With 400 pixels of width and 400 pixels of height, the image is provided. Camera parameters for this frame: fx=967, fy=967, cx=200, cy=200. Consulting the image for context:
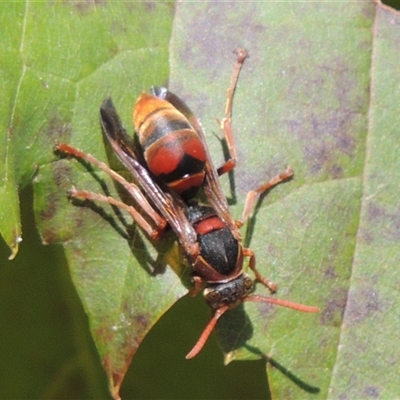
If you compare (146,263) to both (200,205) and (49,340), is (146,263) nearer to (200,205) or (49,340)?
(200,205)

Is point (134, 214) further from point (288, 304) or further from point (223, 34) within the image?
point (223, 34)

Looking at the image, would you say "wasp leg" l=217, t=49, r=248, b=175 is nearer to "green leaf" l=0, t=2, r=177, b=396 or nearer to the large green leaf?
the large green leaf

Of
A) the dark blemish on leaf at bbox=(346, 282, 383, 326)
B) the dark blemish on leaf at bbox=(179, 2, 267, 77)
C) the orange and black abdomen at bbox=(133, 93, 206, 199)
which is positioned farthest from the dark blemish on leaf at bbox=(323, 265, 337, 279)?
the dark blemish on leaf at bbox=(179, 2, 267, 77)

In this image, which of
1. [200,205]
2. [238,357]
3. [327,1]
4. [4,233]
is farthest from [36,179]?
[327,1]

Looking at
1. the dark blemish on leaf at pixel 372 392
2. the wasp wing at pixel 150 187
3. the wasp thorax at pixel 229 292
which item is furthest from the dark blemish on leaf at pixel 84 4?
the dark blemish on leaf at pixel 372 392

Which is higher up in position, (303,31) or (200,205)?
(303,31)

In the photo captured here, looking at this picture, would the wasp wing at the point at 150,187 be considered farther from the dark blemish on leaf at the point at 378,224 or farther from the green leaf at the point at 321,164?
the dark blemish on leaf at the point at 378,224
